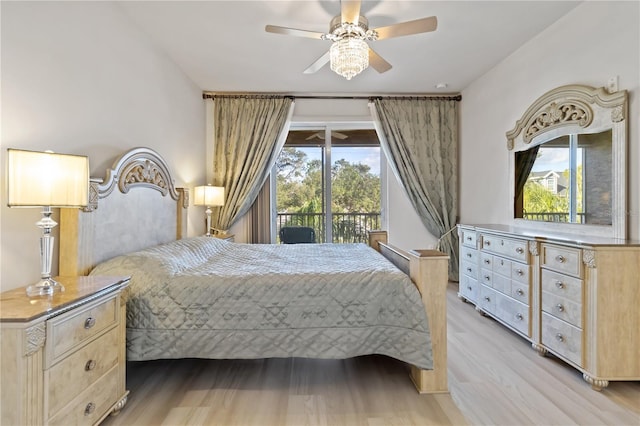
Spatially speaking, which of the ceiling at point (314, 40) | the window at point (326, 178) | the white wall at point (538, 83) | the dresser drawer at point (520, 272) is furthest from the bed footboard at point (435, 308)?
the window at point (326, 178)

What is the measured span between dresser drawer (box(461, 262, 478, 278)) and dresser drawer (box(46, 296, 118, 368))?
318 cm

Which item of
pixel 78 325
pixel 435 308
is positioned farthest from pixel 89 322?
pixel 435 308

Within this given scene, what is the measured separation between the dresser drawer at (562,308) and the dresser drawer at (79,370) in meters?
2.75

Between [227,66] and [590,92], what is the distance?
341 cm

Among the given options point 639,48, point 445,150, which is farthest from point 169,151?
point 639,48

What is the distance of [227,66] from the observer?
3.57 metres

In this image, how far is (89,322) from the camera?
1443 millimetres

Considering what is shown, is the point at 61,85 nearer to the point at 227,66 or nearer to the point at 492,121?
the point at 227,66

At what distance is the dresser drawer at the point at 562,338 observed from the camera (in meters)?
2.03

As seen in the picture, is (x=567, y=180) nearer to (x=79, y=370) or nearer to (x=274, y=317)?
(x=274, y=317)

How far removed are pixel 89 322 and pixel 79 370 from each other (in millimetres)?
199

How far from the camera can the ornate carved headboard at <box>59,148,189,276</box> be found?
1.87 meters

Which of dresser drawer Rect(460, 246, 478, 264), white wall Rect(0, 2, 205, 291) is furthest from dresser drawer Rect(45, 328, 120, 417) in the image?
dresser drawer Rect(460, 246, 478, 264)

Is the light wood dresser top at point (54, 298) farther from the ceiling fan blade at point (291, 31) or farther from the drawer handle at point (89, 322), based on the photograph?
the ceiling fan blade at point (291, 31)
